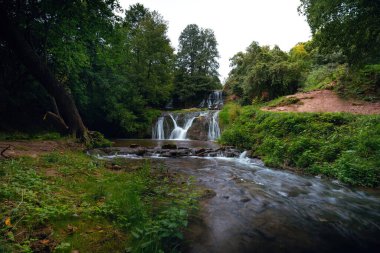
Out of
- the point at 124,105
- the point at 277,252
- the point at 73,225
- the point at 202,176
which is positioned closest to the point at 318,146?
the point at 202,176

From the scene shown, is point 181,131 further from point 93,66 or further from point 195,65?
point 195,65

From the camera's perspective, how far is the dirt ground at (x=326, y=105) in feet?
41.1

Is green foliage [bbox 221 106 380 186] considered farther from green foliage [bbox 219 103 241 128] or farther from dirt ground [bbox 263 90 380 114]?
green foliage [bbox 219 103 241 128]

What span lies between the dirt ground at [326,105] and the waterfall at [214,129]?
5.83 metres

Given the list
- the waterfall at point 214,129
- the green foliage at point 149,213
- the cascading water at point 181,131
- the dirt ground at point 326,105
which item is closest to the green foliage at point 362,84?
the dirt ground at point 326,105

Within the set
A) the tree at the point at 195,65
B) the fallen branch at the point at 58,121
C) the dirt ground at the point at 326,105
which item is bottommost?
the fallen branch at the point at 58,121

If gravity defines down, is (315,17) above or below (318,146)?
above

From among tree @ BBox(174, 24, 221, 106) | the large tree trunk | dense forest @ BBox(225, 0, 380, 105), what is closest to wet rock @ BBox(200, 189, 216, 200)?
the large tree trunk

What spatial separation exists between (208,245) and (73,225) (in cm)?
184

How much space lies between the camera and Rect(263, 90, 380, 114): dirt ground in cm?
1251

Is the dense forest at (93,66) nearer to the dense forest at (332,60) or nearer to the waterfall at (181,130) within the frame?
the waterfall at (181,130)

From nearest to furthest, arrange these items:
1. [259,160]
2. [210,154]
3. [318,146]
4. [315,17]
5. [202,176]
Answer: [202,176] → [318,146] → [315,17] → [259,160] → [210,154]

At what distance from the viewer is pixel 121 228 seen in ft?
11.1

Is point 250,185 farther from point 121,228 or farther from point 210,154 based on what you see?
point 210,154
